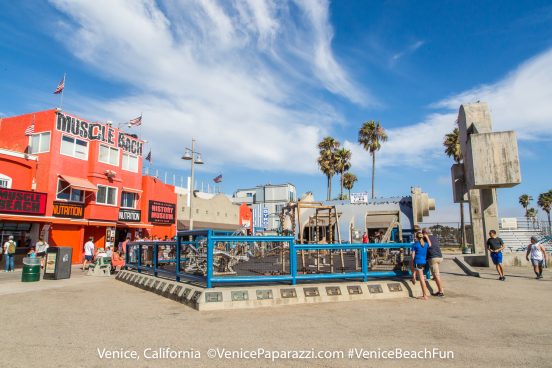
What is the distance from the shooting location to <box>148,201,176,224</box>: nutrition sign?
3272 cm

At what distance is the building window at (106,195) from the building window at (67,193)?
1.35 metres

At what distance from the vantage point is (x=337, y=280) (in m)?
9.74

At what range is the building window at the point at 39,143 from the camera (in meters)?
24.8

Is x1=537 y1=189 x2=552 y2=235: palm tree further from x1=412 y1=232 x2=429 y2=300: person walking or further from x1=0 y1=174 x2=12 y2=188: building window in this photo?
x1=0 y1=174 x2=12 y2=188: building window

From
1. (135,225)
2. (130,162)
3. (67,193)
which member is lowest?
(135,225)

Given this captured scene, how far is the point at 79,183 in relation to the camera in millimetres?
25297

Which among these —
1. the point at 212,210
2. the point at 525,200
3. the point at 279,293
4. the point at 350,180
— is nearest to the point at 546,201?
the point at 525,200

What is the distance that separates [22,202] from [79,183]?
3.82 meters

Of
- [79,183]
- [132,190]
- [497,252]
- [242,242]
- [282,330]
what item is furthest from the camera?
[132,190]

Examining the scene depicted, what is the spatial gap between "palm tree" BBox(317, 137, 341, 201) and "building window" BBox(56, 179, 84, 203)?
31223mm

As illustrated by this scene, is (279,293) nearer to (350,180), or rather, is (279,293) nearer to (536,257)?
(536,257)

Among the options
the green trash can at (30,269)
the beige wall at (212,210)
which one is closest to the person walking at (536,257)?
the green trash can at (30,269)

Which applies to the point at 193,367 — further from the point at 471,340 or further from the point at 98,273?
the point at 98,273

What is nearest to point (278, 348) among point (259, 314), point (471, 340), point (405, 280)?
point (259, 314)
